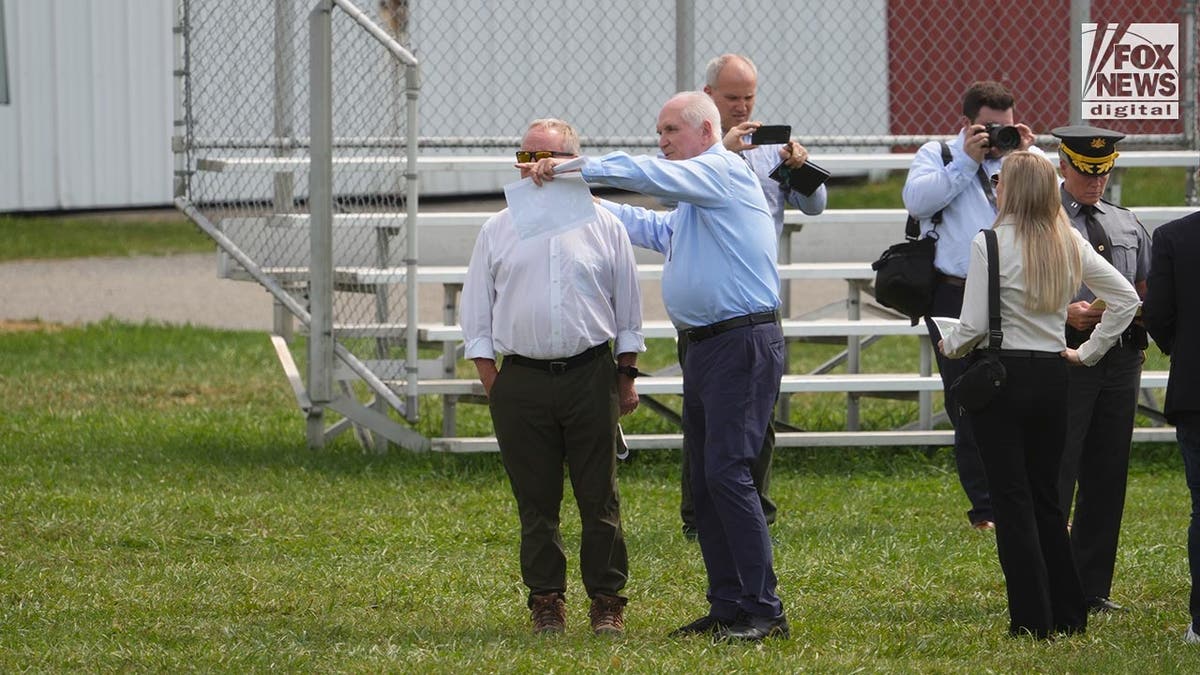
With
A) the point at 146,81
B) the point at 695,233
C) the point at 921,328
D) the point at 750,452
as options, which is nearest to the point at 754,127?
the point at 695,233

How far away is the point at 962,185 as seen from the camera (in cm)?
722

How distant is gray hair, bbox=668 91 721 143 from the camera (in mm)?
5668

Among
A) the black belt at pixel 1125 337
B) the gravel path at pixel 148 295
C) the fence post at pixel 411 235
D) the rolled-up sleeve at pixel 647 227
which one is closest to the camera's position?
the black belt at pixel 1125 337

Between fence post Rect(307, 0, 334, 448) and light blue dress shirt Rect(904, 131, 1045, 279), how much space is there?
290 centimetres

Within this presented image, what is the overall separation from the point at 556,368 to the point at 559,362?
22 millimetres

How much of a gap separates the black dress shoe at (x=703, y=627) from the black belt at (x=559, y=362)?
0.91m

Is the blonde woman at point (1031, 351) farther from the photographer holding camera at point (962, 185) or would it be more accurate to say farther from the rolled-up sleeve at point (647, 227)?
the photographer holding camera at point (962, 185)

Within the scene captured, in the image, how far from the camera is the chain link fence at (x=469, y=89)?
29.7 feet

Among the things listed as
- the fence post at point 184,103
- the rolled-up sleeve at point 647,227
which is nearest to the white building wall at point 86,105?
the fence post at point 184,103

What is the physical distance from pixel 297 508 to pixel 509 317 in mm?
2559

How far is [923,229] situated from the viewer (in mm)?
7422

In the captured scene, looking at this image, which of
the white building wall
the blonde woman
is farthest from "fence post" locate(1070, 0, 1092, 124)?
the white building wall

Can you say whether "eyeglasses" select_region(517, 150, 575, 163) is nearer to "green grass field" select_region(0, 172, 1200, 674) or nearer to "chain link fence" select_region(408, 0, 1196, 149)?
"green grass field" select_region(0, 172, 1200, 674)

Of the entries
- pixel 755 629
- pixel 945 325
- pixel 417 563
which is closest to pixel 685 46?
pixel 417 563
